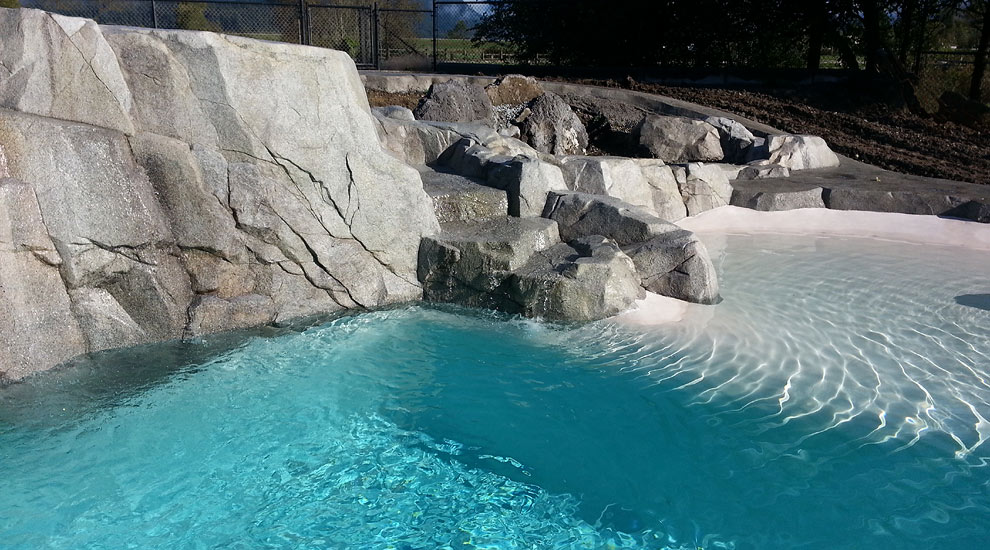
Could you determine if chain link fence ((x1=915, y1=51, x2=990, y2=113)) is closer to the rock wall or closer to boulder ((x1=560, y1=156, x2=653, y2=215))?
boulder ((x1=560, y1=156, x2=653, y2=215))

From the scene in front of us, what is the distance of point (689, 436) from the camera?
396 centimetres

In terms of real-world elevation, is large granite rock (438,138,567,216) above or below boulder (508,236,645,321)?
above

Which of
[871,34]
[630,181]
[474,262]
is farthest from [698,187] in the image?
[871,34]

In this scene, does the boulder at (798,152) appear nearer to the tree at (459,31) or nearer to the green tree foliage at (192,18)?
the tree at (459,31)

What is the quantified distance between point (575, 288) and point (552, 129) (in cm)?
493

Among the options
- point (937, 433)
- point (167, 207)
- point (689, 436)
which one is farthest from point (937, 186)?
point (167, 207)

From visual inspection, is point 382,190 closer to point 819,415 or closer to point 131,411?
point 131,411

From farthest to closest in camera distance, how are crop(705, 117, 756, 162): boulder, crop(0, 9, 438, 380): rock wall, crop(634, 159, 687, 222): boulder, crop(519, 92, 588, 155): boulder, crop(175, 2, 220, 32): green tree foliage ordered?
crop(175, 2, 220, 32): green tree foliage
crop(705, 117, 756, 162): boulder
crop(519, 92, 588, 155): boulder
crop(634, 159, 687, 222): boulder
crop(0, 9, 438, 380): rock wall

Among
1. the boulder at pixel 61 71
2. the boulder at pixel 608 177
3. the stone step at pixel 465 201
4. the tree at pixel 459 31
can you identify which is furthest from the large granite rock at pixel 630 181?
the tree at pixel 459 31

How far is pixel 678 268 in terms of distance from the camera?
593cm

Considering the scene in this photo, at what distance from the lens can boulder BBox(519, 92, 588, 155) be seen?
32.4 feet

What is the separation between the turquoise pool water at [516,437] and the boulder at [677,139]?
4937 millimetres

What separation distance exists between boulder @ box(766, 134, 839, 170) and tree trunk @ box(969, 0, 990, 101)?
5.42m

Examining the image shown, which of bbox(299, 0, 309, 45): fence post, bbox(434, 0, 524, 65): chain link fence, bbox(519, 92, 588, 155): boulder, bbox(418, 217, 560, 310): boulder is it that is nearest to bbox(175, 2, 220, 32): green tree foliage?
bbox(299, 0, 309, 45): fence post
